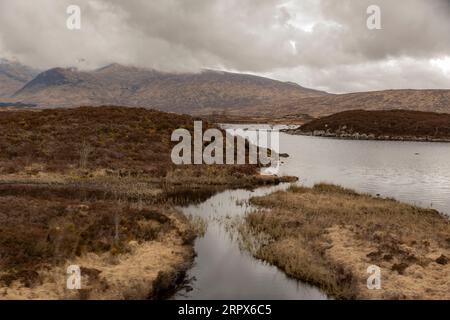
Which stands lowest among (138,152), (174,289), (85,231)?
(174,289)

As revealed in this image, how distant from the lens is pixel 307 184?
43.8 m

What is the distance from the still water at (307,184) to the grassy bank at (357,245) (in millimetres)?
1439

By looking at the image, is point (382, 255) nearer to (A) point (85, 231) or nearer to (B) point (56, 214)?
(A) point (85, 231)

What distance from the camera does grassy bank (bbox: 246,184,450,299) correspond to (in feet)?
57.4

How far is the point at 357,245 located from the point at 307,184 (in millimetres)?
21855

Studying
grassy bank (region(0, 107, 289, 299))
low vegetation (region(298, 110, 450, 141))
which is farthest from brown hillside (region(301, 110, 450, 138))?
grassy bank (region(0, 107, 289, 299))

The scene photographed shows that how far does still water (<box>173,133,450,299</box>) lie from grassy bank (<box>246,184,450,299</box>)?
1.44 metres

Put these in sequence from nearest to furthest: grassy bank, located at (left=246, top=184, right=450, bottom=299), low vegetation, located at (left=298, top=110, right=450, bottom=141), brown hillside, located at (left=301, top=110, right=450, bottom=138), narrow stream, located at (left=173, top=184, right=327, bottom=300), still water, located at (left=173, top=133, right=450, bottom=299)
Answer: narrow stream, located at (left=173, top=184, right=327, bottom=300) < grassy bank, located at (left=246, top=184, right=450, bottom=299) < still water, located at (left=173, top=133, right=450, bottom=299) < low vegetation, located at (left=298, top=110, right=450, bottom=141) < brown hillside, located at (left=301, top=110, right=450, bottom=138)

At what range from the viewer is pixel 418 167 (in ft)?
195

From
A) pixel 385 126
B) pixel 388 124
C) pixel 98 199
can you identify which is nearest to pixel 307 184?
pixel 98 199

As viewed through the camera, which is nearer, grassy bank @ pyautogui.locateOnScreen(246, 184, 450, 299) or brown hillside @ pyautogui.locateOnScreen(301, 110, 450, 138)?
grassy bank @ pyautogui.locateOnScreen(246, 184, 450, 299)

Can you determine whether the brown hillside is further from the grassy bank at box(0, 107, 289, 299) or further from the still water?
the grassy bank at box(0, 107, 289, 299)

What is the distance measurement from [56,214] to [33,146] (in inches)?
1114
